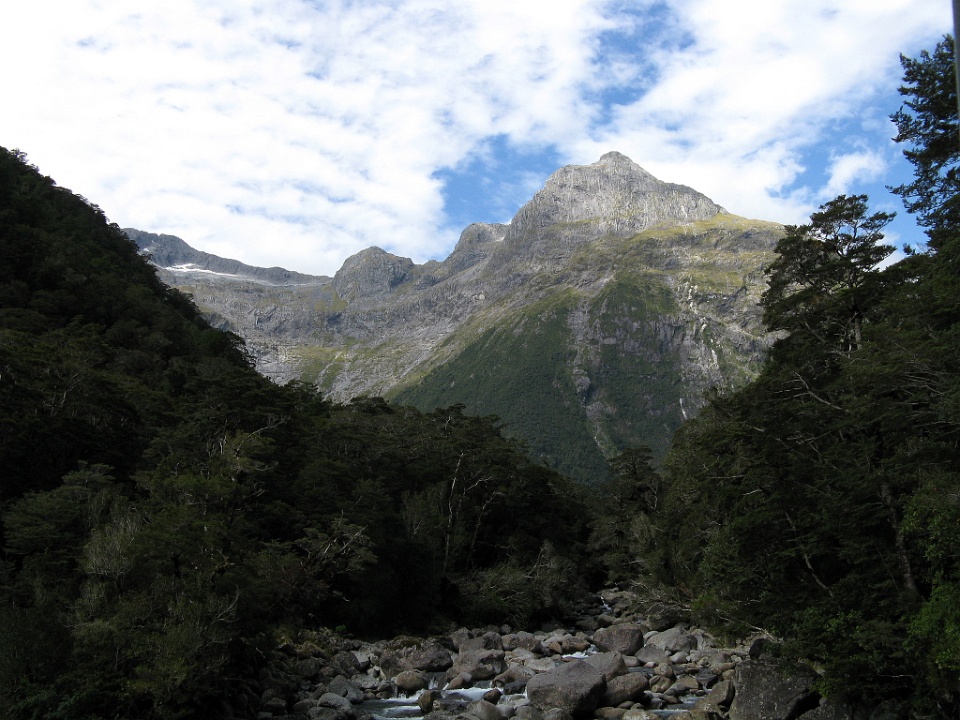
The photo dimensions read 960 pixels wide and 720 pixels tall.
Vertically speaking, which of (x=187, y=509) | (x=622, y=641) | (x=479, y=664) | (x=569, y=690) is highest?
(x=187, y=509)

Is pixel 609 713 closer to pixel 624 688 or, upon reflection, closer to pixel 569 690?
pixel 569 690

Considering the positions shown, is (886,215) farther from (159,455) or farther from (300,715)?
(159,455)

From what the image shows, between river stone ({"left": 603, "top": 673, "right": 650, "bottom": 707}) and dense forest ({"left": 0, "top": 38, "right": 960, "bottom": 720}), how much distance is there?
4.97m

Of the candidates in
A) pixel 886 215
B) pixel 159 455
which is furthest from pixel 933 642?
pixel 159 455

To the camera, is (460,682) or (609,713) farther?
(460,682)

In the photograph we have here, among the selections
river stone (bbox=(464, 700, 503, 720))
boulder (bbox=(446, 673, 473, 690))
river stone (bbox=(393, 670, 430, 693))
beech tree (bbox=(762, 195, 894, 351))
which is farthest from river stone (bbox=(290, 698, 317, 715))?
beech tree (bbox=(762, 195, 894, 351))

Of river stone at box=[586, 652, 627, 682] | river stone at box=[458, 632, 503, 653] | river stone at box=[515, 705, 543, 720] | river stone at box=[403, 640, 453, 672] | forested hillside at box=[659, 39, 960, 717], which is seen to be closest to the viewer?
forested hillside at box=[659, 39, 960, 717]

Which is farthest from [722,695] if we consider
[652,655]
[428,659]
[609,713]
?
[428,659]

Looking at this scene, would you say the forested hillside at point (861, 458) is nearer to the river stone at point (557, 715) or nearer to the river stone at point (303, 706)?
the river stone at point (557, 715)

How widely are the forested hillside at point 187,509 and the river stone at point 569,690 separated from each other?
1215 cm

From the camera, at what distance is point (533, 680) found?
3173 cm

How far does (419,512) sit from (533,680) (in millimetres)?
24097

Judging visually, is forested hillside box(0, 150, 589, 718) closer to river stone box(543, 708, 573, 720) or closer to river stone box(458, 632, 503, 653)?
river stone box(458, 632, 503, 653)

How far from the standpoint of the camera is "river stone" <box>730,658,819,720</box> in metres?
26.1
